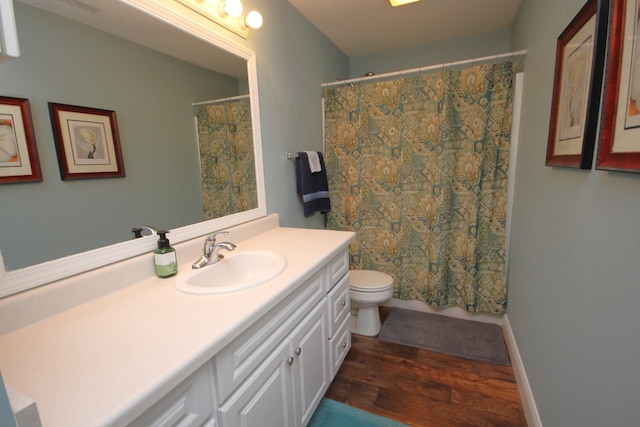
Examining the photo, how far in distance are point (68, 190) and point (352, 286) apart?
1631 mm

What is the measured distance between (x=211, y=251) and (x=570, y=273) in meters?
1.36

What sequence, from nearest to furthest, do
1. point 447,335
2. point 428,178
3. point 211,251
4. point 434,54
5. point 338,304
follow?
point 211,251 < point 338,304 < point 447,335 < point 428,178 < point 434,54

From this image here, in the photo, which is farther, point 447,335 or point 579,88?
point 447,335

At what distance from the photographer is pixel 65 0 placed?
894mm

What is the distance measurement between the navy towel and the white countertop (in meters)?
1.10

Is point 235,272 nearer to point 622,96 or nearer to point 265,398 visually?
point 265,398

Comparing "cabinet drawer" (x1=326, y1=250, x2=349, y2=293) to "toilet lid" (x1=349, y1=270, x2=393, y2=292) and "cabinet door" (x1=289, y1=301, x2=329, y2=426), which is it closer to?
"cabinet door" (x1=289, y1=301, x2=329, y2=426)

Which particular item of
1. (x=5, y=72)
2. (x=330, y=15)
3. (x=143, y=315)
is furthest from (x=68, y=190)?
(x=330, y=15)

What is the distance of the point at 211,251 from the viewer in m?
1.28

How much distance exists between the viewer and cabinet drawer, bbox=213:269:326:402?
31.4 inches

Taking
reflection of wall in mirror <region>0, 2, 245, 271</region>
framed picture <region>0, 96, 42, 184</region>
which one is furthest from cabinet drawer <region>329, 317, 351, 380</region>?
framed picture <region>0, 96, 42, 184</region>

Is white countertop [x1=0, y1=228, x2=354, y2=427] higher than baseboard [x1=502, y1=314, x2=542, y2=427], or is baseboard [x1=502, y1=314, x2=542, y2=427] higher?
white countertop [x1=0, y1=228, x2=354, y2=427]

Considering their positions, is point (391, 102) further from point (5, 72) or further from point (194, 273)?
point (5, 72)

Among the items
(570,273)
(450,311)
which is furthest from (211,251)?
(450,311)
